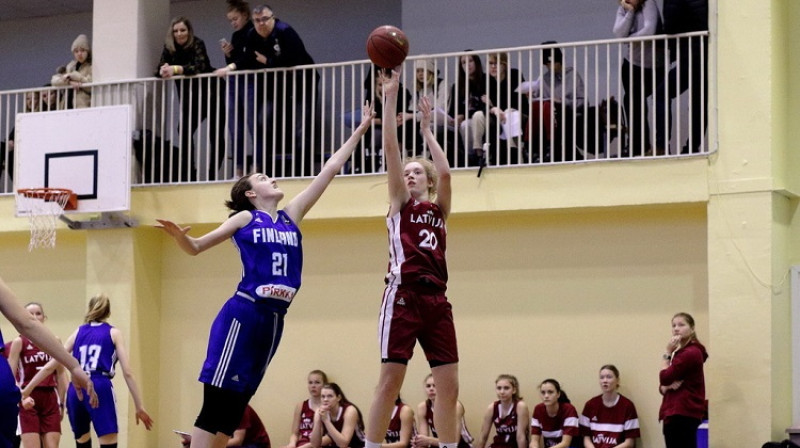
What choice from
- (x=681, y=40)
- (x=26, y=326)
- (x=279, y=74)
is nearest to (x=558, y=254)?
(x=681, y=40)

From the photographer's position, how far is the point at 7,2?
17.6 meters

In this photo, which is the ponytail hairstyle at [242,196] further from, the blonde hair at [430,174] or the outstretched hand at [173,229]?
the blonde hair at [430,174]

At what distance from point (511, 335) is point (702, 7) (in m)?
3.96

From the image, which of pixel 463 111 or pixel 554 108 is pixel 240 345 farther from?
pixel 463 111

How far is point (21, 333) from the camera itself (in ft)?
15.7

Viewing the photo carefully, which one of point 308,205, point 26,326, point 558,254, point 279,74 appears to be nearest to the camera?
point 26,326

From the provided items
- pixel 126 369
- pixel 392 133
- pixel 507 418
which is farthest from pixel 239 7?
pixel 392 133

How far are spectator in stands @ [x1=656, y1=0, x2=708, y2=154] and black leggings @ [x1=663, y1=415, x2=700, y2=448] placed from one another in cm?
259

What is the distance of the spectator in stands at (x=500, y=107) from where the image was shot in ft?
40.0

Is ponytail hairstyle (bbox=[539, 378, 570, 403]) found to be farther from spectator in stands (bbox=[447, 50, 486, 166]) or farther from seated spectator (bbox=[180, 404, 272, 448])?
seated spectator (bbox=[180, 404, 272, 448])

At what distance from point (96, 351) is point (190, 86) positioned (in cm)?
406

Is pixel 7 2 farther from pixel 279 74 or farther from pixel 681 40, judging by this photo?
pixel 681 40

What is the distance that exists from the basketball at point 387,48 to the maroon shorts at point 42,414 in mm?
5889

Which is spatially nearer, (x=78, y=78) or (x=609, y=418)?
(x=609, y=418)
